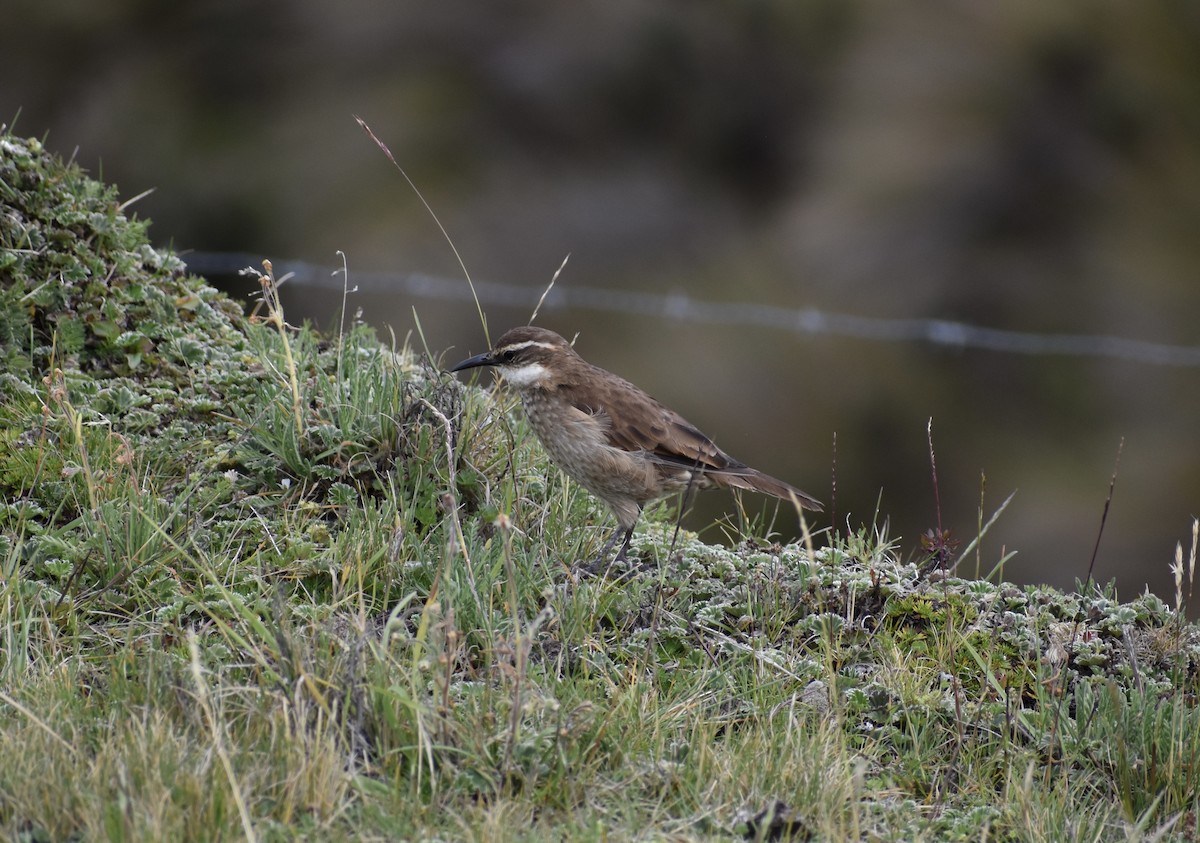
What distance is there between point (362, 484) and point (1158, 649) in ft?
10.7

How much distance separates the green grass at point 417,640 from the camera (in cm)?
404

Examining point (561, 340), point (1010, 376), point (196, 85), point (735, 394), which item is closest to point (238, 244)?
point (196, 85)

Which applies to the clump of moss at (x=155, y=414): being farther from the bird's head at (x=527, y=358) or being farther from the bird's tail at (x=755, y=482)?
the bird's tail at (x=755, y=482)

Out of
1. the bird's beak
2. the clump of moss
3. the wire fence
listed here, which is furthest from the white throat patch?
the wire fence

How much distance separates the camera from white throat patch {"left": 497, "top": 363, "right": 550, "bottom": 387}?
6.53 m

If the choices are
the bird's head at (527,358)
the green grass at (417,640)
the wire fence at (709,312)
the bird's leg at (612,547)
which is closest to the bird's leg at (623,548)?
the bird's leg at (612,547)

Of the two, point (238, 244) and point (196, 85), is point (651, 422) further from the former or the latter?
point (196, 85)

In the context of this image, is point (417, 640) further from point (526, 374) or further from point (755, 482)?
point (755, 482)

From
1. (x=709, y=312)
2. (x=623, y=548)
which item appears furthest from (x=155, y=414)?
(x=709, y=312)

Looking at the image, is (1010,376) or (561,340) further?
(1010,376)

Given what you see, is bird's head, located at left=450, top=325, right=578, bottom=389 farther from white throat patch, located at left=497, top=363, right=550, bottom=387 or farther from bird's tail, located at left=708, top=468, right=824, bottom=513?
bird's tail, located at left=708, top=468, right=824, bottom=513

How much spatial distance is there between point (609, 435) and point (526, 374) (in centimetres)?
53

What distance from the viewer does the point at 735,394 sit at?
1539 cm

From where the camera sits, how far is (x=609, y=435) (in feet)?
20.8
